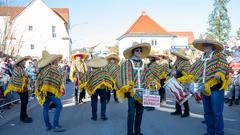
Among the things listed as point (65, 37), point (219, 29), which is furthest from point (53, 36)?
point (219, 29)

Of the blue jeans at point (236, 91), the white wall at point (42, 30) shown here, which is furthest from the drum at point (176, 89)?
the white wall at point (42, 30)

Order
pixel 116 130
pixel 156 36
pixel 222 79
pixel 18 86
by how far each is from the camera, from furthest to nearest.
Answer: pixel 156 36
pixel 18 86
pixel 116 130
pixel 222 79

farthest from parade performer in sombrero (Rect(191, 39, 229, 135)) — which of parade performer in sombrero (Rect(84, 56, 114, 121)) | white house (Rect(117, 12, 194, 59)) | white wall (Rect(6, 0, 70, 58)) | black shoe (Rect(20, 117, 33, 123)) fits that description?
white house (Rect(117, 12, 194, 59))

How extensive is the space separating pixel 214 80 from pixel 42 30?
45.5m

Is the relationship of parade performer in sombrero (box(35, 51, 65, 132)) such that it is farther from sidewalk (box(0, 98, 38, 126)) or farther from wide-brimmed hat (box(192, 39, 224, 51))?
wide-brimmed hat (box(192, 39, 224, 51))

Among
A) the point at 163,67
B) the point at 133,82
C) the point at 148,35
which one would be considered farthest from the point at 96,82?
the point at 148,35

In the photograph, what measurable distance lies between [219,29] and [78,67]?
41438 mm

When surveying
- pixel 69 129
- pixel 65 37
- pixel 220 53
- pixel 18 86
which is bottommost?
pixel 69 129

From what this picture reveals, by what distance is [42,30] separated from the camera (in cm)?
5066

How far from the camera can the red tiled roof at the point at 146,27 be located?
2702 inches

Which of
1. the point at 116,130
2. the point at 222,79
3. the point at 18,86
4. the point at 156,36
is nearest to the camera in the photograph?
the point at 222,79

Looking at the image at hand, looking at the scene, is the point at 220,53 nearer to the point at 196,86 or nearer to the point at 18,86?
the point at 196,86

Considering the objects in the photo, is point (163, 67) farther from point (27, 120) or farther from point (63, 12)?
point (63, 12)

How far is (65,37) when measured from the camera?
5084cm
